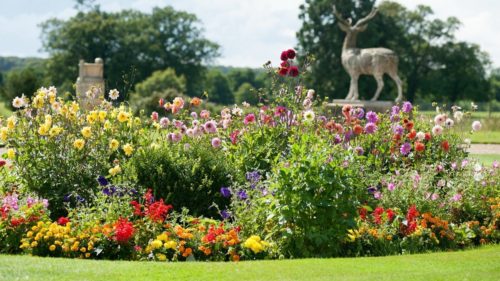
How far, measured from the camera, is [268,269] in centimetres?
559

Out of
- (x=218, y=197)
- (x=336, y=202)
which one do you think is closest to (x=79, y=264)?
(x=336, y=202)

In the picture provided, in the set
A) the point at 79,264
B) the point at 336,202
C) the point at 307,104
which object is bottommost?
the point at 79,264

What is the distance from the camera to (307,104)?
33.7ft

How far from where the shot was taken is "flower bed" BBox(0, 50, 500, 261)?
21.4ft

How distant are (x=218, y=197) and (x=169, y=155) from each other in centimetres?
71

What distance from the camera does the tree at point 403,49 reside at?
A: 41.0 meters

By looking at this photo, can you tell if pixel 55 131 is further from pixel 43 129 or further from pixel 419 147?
pixel 419 147

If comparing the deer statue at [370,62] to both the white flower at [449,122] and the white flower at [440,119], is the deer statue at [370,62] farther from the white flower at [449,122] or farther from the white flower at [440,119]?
the white flower at [440,119]

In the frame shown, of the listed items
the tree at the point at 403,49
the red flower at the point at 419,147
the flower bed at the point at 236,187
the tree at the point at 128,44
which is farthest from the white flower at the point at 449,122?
the tree at the point at 128,44

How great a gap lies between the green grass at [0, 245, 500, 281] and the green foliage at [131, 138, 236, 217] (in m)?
2.25

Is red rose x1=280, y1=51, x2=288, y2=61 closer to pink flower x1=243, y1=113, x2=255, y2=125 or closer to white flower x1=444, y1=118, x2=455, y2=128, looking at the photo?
pink flower x1=243, y1=113, x2=255, y2=125

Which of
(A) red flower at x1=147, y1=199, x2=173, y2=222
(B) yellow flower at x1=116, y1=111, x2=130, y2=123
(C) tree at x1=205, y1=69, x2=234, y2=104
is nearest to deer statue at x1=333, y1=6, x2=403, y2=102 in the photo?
(B) yellow flower at x1=116, y1=111, x2=130, y2=123

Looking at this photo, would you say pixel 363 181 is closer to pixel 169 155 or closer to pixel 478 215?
pixel 478 215

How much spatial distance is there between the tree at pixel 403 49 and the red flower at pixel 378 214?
3322cm
